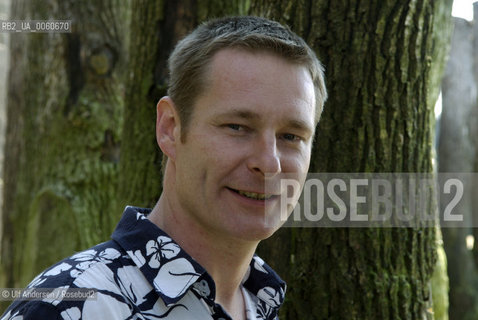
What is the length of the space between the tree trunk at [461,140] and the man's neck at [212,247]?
34.3 ft

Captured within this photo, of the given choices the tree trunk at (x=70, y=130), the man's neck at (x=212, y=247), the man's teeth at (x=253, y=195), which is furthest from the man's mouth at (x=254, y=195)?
the tree trunk at (x=70, y=130)

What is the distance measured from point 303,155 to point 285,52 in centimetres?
39

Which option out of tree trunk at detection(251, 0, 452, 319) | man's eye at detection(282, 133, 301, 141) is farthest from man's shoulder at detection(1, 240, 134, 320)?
tree trunk at detection(251, 0, 452, 319)

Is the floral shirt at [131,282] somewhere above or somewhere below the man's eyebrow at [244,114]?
below

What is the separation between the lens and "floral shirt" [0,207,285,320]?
175 centimetres

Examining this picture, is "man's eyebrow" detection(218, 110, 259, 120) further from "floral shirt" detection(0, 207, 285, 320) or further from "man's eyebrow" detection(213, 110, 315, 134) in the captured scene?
"floral shirt" detection(0, 207, 285, 320)

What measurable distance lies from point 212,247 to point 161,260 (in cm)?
24

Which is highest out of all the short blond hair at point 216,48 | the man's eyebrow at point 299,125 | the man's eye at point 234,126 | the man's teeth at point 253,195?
the short blond hair at point 216,48

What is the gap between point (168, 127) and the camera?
2.35 m

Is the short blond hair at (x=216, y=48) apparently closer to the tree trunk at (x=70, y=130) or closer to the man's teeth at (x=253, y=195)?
the man's teeth at (x=253, y=195)

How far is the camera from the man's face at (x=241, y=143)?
2141mm

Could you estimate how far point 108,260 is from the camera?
6.49 ft

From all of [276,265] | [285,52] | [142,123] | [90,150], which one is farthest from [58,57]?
[285,52]

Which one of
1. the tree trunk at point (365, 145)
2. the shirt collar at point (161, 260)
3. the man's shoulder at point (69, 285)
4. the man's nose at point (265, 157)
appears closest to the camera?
the man's shoulder at point (69, 285)
